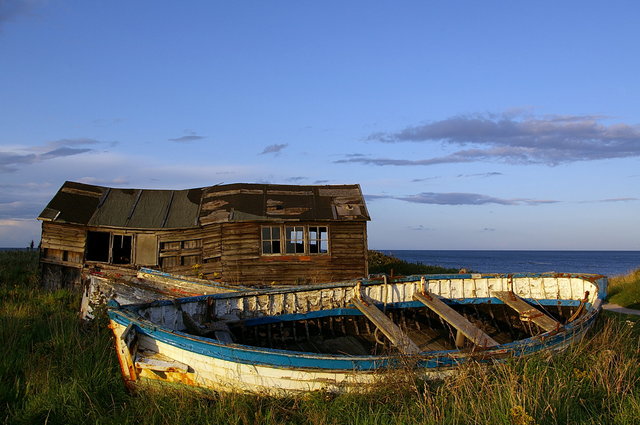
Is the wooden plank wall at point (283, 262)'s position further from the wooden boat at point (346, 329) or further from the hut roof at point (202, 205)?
the wooden boat at point (346, 329)

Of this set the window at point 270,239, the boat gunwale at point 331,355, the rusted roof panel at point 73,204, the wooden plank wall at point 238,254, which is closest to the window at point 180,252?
the wooden plank wall at point 238,254

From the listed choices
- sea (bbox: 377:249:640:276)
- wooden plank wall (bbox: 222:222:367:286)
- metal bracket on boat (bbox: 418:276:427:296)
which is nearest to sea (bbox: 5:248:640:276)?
sea (bbox: 377:249:640:276)

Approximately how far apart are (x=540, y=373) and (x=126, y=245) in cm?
1945

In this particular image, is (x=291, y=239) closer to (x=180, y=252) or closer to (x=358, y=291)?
(x=180, y=252)

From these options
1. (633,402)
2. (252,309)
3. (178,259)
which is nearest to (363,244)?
(178,259)

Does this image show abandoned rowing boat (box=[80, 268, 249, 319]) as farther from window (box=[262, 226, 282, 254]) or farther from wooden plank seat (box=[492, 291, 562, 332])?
wooden plank seat (box=[492, 291, 562, 332])

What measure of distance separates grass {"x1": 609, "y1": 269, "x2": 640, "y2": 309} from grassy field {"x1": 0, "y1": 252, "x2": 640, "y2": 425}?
889cm

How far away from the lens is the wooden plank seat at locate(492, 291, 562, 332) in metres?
9.01

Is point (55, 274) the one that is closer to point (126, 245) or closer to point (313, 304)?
point (126, 245)

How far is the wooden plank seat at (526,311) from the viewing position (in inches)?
355

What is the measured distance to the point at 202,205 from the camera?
57.9 feet

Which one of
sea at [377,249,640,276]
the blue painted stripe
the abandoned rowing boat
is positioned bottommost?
sea at [377,249,640,276]

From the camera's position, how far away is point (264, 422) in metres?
5.78

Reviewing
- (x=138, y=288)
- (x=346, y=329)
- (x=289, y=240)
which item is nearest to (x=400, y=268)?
(x=289, y=240)
